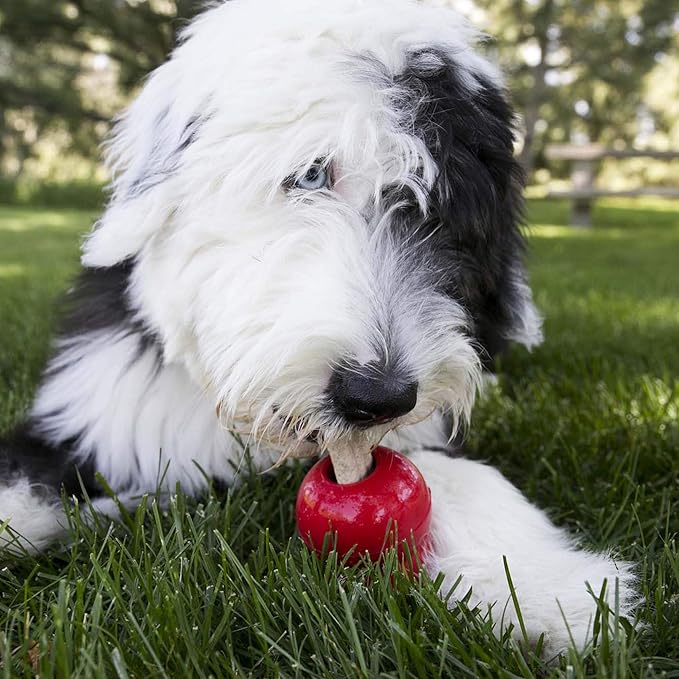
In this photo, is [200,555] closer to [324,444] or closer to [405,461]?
[324,444]

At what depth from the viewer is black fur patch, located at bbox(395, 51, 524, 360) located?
1.74 meters

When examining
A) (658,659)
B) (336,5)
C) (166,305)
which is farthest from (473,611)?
(336,5)

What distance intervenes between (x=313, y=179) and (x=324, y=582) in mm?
834

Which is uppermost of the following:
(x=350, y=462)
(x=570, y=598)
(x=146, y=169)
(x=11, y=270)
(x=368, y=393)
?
(x=146, y=169)

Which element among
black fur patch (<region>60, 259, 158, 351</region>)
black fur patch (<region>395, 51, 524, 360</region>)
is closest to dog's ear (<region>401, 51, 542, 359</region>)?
black fur patch (<region>395, 51, 524, 360</region>)

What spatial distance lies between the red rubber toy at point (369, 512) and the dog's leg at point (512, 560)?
0.33 ft

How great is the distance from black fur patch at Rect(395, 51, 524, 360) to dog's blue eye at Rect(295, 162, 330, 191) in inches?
8.3

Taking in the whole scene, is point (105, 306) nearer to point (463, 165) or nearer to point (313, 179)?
point (313, 179)

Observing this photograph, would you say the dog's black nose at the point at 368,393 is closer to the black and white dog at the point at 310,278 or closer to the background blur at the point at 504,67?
the black and white dog at the point at 310,278

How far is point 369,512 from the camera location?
1.53 metres

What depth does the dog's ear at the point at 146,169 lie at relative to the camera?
5.88 feet

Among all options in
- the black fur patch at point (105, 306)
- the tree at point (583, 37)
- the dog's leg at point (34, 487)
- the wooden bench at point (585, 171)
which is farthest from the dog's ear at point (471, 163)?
the tree at point (583, 37)

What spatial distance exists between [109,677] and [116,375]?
37.9 inches

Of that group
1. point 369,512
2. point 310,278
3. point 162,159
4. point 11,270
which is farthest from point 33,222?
point 369,512
